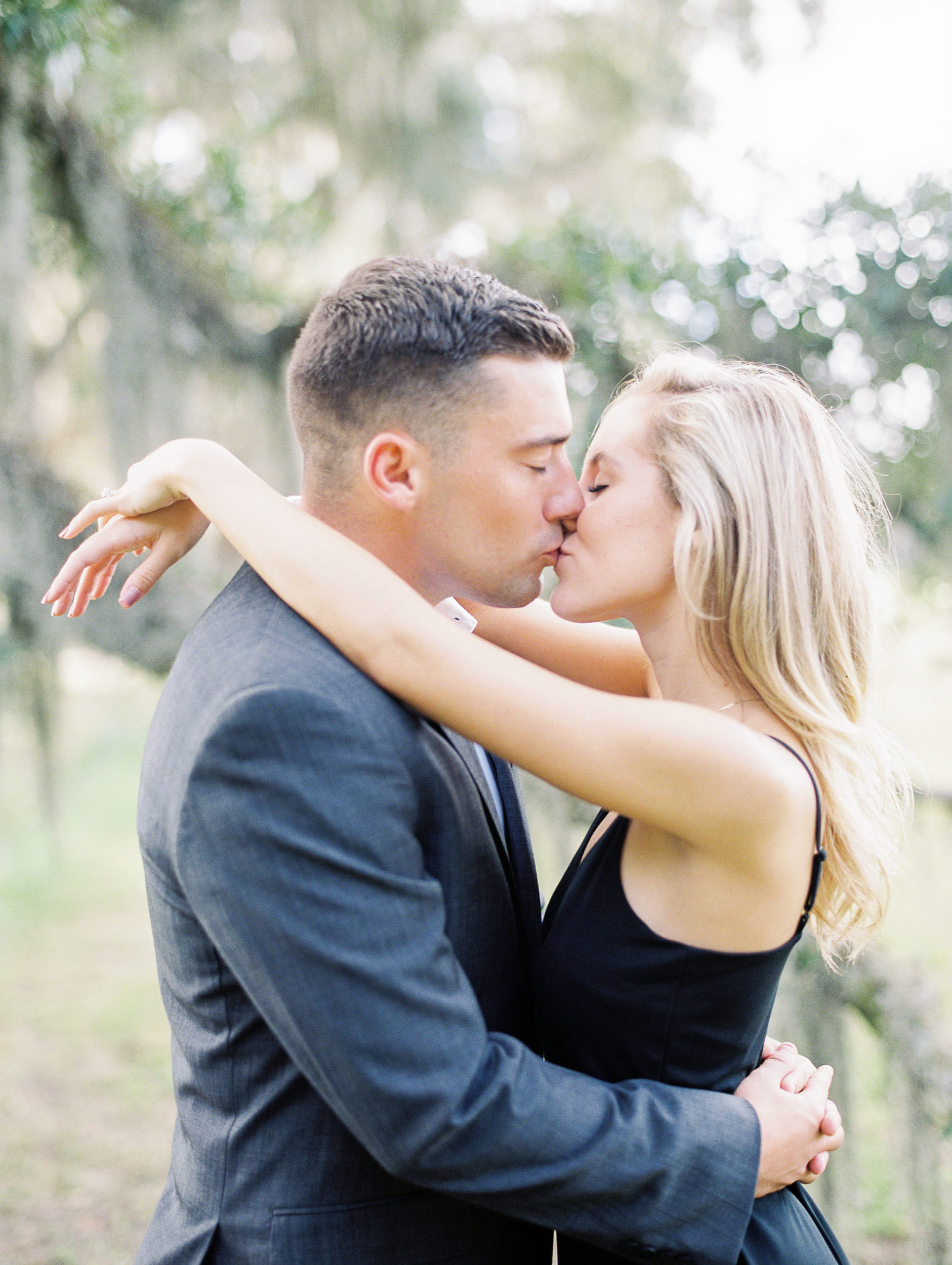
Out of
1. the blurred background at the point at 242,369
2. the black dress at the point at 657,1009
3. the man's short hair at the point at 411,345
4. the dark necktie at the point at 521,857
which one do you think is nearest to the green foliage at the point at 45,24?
the blurred background at the point at 242,369

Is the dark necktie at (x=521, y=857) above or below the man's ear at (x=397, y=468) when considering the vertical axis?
below

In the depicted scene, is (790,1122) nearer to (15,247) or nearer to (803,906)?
(803,906)

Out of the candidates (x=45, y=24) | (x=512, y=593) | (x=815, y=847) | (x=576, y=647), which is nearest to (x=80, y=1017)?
(x=45, y=24)

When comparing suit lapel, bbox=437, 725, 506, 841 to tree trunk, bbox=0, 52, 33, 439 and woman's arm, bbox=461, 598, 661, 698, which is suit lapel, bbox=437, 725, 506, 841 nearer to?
woman's arm, bbox=461, 598, 661, 698

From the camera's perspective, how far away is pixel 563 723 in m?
1.26

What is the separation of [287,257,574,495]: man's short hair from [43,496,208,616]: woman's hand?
0.34 m

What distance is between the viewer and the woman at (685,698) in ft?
4.13

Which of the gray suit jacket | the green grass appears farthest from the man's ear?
the green grass

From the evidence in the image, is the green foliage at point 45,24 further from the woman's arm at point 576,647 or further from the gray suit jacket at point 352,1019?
the gray suit jacket at point 352,1019

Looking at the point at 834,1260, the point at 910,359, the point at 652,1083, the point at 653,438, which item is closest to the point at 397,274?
the point at 653,438

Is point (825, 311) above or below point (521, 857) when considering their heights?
above

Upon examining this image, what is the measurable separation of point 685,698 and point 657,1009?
465mm

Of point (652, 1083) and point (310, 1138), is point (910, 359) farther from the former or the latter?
point (310, 1138)

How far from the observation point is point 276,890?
3.44ft
